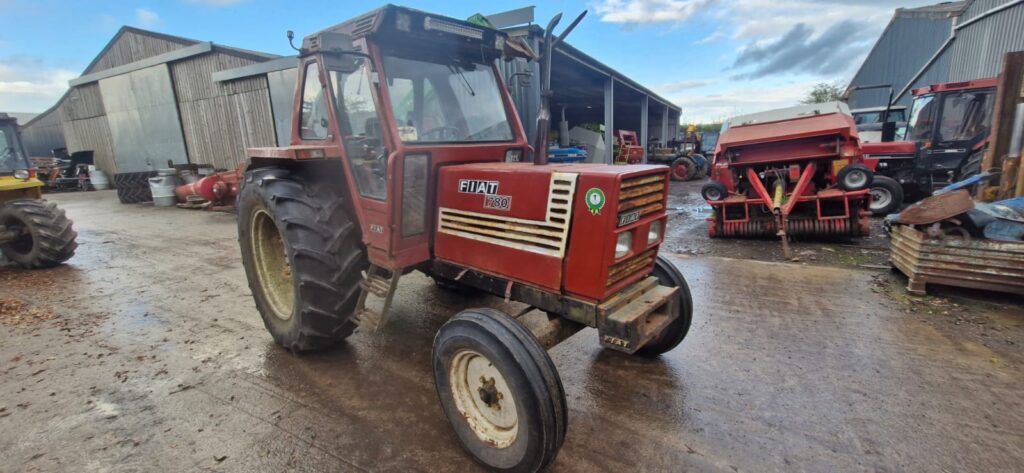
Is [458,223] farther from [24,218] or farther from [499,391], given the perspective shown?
[24,218]

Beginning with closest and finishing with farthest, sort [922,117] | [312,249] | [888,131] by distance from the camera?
[312,249] → [922,117] → [888,131]

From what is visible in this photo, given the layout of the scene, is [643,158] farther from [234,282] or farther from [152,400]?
[152,400]

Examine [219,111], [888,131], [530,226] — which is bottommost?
[530,226]

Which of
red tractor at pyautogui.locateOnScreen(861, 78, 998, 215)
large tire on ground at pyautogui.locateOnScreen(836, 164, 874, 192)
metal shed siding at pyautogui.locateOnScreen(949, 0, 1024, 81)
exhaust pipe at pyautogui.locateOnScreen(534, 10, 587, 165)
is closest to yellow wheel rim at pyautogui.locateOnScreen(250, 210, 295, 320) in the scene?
exhaust pipe at pyautogui.locateOnScreen(534, 10, 587, 165)

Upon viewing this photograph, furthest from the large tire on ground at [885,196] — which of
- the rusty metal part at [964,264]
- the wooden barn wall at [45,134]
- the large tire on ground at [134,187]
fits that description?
the wooden barn wall at [45,134]

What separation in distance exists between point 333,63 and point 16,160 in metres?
6.55

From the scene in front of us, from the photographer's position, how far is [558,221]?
210cm

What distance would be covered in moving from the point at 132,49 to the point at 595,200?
19464mm

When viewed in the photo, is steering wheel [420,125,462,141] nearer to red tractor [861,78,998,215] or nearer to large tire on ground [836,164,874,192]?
large tire on ground [836,164,874,192]

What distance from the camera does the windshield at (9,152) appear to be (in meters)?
5.73

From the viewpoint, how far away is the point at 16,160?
5.87 meters

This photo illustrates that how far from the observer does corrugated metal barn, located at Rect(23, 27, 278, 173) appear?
39.5 feet

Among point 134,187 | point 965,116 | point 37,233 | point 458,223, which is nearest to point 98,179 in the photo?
point 134,187

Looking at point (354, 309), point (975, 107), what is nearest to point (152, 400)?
point (354, 309)
